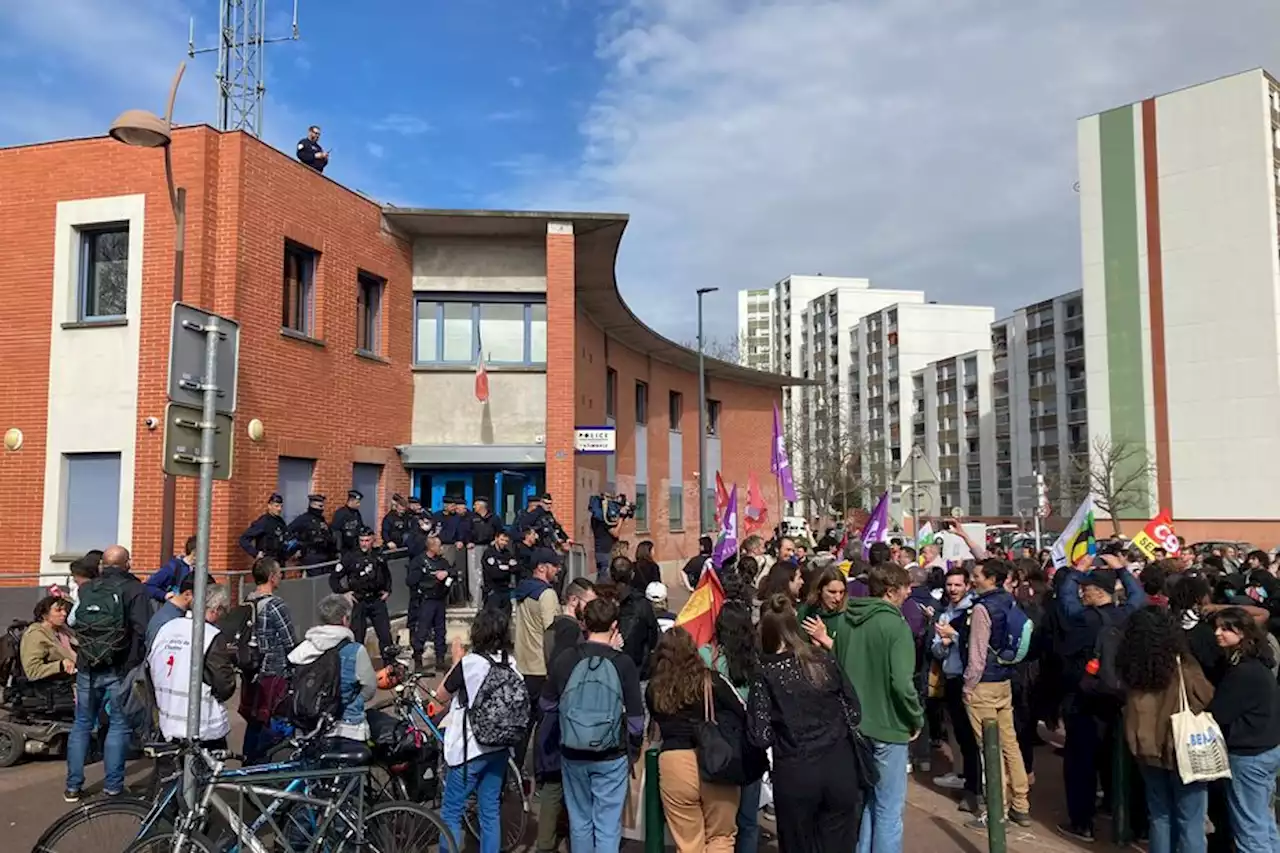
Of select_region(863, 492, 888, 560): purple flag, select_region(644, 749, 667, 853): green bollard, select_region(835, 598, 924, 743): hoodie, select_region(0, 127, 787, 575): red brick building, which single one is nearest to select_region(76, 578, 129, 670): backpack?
select_region(644, 749, 667, 853): green bollard

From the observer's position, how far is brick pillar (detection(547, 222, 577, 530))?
744 inches

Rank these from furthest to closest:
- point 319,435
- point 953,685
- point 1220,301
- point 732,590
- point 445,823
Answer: point 1220,301 → point 319,435 → point 732,590 → point 953,685 → point 445,823

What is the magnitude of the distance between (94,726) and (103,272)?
1051cm

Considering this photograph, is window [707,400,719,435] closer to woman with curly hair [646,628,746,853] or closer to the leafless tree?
woman with curly hair [646,628,746,853]

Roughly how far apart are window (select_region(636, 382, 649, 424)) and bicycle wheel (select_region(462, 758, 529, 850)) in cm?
2334

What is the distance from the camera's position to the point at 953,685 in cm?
804

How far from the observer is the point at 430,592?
12273 millimetres

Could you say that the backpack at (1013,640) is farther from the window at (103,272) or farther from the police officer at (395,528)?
the window at (103,272)

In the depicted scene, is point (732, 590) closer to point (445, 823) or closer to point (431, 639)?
point (445, 823)

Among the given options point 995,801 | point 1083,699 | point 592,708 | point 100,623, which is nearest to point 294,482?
point 100,623

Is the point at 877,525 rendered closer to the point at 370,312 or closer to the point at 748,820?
the point at 748,820

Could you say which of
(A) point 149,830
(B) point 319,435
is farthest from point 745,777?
(B) point 319,435

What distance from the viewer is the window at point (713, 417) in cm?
3644

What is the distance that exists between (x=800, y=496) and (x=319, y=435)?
211 ft
